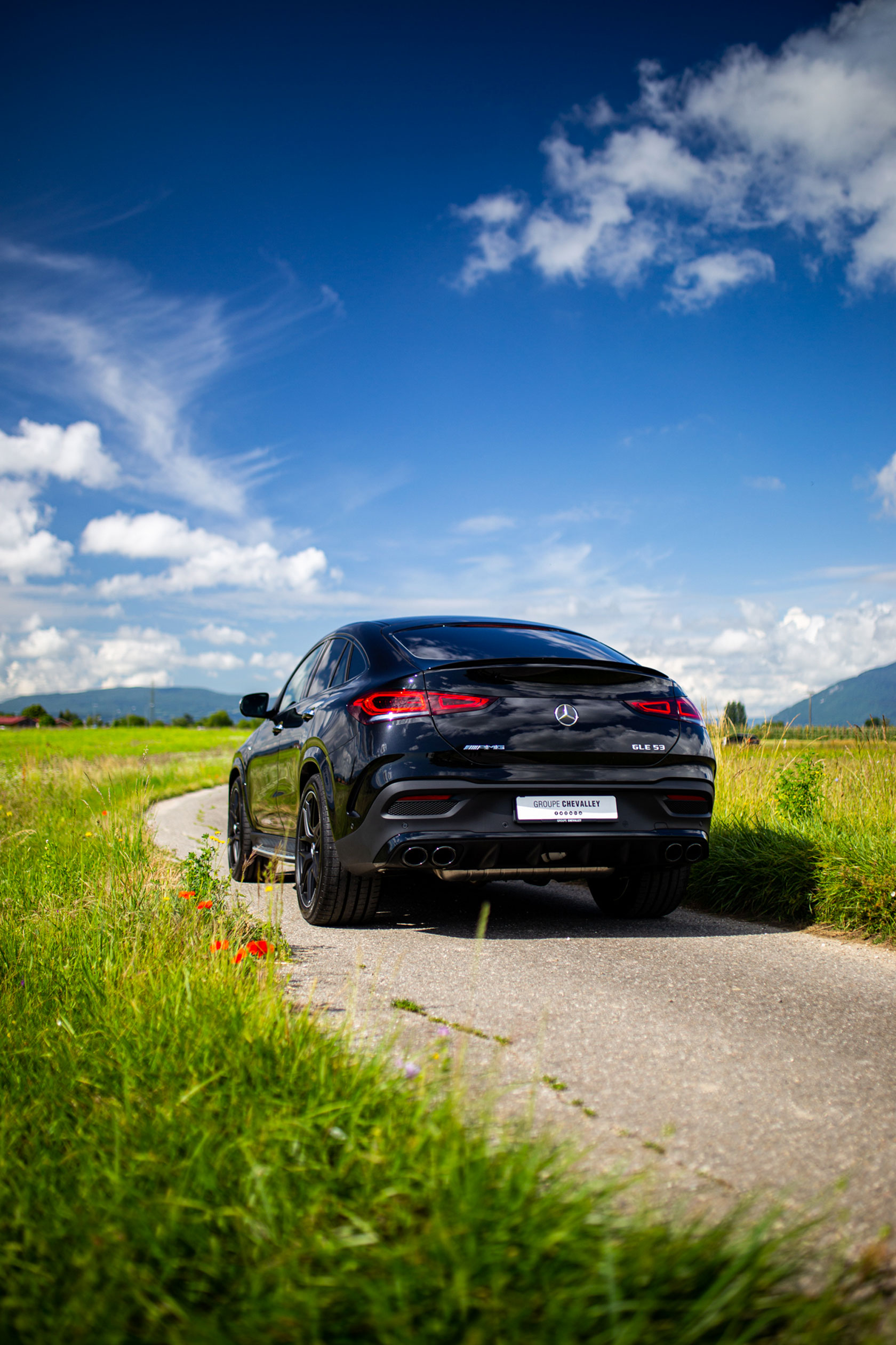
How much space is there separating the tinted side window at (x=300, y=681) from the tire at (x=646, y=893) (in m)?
2.48

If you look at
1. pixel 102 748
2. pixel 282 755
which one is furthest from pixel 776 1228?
pixel 102 748

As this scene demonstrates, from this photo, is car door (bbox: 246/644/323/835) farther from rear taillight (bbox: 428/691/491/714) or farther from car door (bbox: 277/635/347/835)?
rear taillight (bbox: 428/691/491/714)

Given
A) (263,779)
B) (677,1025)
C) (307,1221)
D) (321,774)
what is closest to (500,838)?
(321,774)

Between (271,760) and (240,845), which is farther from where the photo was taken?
(240,845)

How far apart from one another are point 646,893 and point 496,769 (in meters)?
1.55

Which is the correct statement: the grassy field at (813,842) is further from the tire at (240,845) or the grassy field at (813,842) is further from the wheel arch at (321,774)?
the tire at (240,845)

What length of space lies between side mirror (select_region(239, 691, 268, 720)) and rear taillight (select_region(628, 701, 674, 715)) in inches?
127

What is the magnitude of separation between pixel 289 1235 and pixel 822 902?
4443mm

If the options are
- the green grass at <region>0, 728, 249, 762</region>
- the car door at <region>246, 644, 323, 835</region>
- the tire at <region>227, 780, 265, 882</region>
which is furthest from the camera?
the green grass at <region>0, 728, 249, 762</region>

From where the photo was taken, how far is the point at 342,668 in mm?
5520

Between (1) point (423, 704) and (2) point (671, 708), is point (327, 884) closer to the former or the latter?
(1) point (423, 704)

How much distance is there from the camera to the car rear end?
14.4ft

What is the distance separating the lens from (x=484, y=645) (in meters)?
4.94

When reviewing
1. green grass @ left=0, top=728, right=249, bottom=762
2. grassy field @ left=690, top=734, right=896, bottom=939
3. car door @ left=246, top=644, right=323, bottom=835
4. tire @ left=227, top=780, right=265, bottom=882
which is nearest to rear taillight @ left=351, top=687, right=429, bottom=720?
car door @ left=246, top=644, right=323, bottom=835
